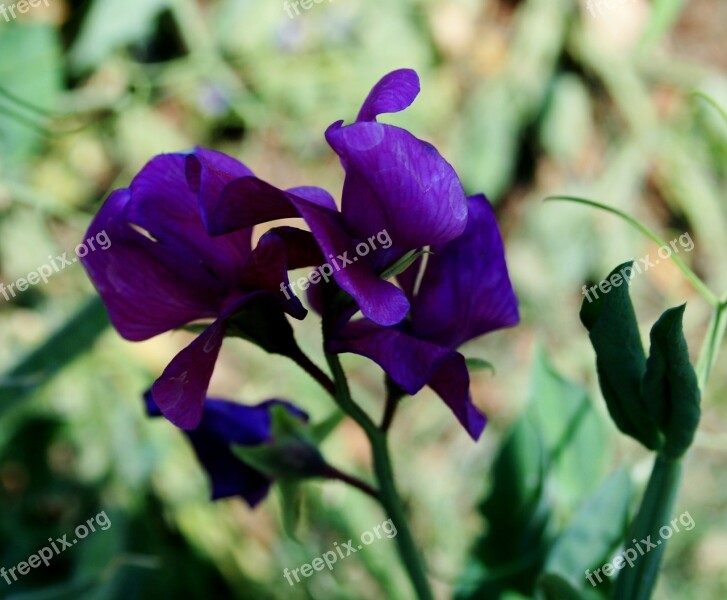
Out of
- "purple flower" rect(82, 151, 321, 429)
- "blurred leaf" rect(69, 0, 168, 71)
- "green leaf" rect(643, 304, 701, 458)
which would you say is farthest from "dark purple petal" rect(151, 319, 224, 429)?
"blurred leaf" rect(69, 0, 168, 71)

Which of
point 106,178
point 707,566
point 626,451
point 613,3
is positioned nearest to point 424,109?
point 613,3

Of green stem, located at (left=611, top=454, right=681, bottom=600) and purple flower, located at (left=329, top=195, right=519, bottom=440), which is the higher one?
purple flower, located at (left=329, top=195, right=519, bottom=440)

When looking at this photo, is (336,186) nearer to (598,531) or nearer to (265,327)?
(598,531)

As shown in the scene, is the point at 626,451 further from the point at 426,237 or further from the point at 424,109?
the point at 426,237
